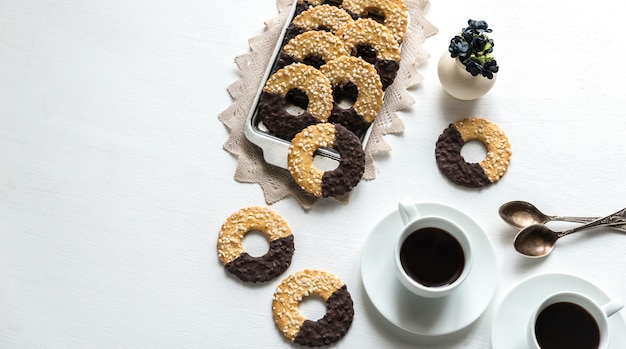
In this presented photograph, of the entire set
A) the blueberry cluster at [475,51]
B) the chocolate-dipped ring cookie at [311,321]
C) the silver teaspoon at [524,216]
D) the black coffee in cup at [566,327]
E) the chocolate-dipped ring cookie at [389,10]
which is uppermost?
the blueberry cluster at [475,51]

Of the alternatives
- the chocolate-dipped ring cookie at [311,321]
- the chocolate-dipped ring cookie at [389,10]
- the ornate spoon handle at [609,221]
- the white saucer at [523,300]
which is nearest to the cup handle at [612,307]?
the white saucer at [523,300]

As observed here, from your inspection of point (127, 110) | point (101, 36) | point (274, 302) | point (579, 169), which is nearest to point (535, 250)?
point (579, 169)

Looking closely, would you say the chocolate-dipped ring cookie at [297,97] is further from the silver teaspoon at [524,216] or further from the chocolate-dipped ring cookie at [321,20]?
the silver teaspoon at [524,216]

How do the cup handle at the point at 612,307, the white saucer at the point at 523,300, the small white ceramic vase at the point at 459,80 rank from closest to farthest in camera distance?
the cup handle at the point at 612,307
the white saucer at the point at 523,300
the small white ceramic vase at the point at 459,80

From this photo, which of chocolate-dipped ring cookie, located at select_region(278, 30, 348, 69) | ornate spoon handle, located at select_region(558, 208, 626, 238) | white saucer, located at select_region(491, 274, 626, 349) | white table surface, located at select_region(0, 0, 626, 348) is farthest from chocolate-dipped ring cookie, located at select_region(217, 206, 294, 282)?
ornate spoon handle, located at select_region(558, 208, 626, 238)

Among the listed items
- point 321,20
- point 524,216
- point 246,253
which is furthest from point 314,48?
point 524,216
